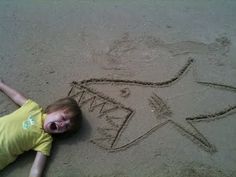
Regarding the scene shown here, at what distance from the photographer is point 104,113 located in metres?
2.55

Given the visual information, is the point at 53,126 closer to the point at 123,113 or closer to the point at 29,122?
the point at 29,122

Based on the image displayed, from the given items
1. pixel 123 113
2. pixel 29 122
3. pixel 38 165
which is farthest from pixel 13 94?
pixel 123 113

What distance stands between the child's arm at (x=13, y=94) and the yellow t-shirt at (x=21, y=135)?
0.11m

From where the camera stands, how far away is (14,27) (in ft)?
9.77

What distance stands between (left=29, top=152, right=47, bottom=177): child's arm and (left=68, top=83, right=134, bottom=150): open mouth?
0.35m

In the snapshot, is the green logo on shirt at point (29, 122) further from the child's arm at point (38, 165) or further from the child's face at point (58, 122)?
the child's arm at point (38, 165)

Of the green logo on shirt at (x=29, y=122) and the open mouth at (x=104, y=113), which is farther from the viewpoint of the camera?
the open mouth at (x=104, y=113)

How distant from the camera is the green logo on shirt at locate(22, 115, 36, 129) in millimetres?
2295

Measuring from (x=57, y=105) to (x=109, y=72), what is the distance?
563 millimetres

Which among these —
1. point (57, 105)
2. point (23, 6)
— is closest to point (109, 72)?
point (57, 105)

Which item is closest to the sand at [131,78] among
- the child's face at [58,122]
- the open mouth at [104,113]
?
the open mouth at [104,113]

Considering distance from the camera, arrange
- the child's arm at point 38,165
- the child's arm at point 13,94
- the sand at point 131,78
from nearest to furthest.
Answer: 1. the child's arm at point 38,165
2. the sand at point 131,78
3. the child's arm at point 13,94

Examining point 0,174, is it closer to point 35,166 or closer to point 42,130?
point 35,166

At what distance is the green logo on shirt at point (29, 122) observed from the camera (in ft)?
7.53
